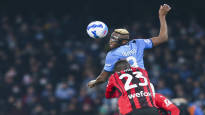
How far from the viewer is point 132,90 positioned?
604cm

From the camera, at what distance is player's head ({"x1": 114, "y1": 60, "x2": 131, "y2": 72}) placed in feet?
20.7

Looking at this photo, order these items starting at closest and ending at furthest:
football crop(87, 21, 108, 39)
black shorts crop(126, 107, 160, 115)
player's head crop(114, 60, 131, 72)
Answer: black shorts crop(126, 107, 160, 115)
player's head crop(114, 60, 131, 72)
football crop(87, 21, 108, 39)

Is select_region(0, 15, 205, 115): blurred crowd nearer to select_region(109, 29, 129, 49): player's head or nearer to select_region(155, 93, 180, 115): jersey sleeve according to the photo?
select_region(155, 93, 180, 115): jersey sleeve

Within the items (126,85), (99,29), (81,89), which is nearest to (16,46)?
(81,89)

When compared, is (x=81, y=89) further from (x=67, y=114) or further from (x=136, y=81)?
(x=136, y=81)

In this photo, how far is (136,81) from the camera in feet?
20.0

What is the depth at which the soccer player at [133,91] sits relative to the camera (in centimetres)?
595

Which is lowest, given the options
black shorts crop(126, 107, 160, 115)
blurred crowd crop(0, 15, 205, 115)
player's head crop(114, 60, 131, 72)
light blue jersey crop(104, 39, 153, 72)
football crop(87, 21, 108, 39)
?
blurred crowd crop(0, 15, 205, 115)

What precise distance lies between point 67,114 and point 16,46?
4487mm

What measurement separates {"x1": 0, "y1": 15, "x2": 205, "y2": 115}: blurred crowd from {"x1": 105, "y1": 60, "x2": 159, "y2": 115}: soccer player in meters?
6.73

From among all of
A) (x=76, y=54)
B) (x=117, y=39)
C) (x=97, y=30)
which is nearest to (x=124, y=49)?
(x=117, y=39)

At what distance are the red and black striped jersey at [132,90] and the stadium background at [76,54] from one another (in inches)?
188

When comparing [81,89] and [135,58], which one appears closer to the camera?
[135,58]

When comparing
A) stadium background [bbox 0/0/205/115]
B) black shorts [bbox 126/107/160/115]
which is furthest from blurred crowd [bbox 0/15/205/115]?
black shorts [bbox 126/107/160/115]
